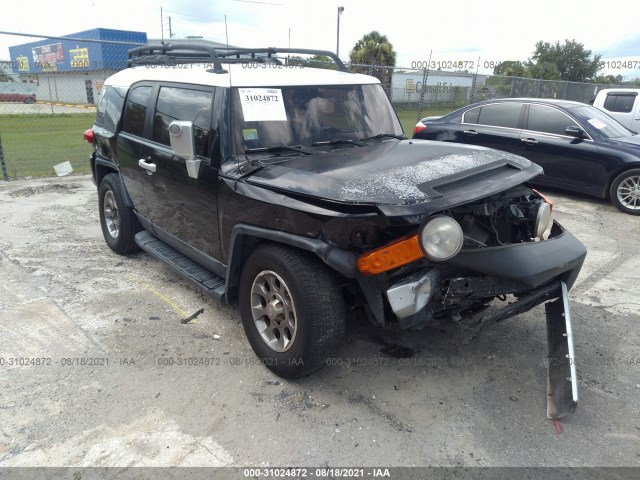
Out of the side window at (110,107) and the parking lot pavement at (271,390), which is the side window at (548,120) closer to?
the parking lot pavement at (271,390)

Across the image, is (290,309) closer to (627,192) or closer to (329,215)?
(329,215)

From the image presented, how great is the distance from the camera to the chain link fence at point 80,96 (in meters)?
10.7

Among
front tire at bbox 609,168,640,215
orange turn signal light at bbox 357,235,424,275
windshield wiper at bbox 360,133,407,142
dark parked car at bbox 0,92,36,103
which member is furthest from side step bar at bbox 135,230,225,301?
Answer: dark parked car at bbox 0,92,36,103

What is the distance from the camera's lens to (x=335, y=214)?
2566 millimetres

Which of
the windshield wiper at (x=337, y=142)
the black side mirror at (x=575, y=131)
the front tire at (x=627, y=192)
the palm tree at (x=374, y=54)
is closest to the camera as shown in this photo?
the windshield wiper at (x=337, y=142)

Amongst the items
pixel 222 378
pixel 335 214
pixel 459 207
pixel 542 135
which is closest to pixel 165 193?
pixel 222 378

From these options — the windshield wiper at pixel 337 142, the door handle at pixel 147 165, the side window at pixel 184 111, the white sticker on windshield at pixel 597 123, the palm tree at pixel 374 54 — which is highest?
the palm tree at pixel 374 54

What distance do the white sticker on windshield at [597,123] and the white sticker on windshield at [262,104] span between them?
6.39m

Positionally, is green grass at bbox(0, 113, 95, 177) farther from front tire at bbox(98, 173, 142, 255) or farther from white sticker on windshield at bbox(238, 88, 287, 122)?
white sticker on windshield at bbox(238, 88, 287, 122)

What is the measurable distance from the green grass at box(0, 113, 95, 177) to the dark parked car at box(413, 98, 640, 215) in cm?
823

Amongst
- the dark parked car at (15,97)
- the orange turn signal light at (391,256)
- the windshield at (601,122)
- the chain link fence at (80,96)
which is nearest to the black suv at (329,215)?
the orange turn signal light at (391,256)

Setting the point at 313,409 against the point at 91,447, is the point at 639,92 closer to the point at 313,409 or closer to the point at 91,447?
the point at 313,409

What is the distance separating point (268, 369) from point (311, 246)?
→ 3.49 ft

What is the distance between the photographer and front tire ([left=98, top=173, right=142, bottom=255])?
4.96 m
